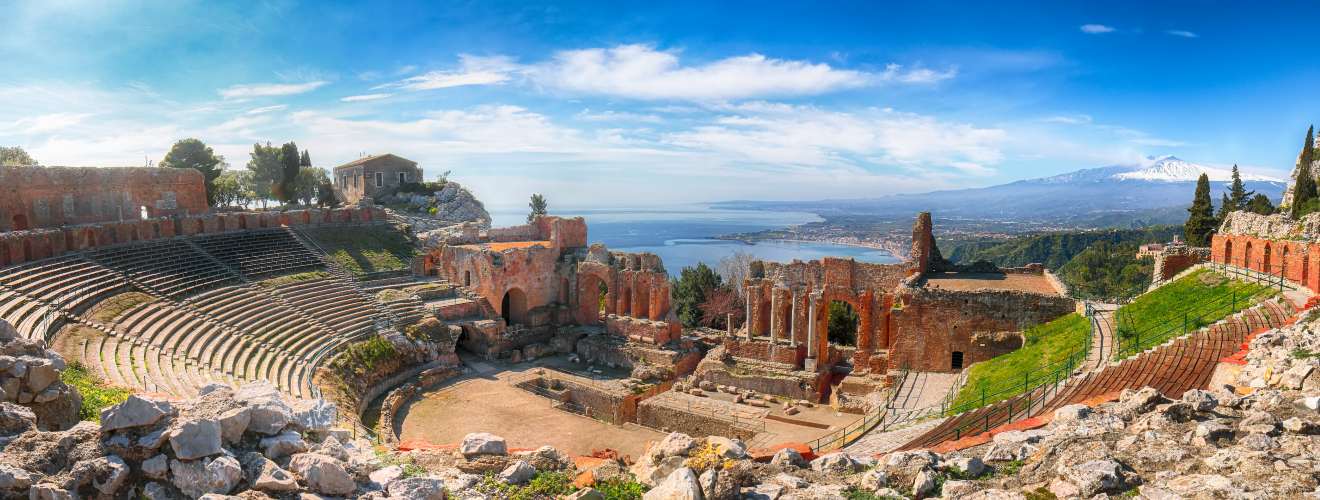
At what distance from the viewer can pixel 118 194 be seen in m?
33.1

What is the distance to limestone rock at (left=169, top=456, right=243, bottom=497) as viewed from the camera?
680cm

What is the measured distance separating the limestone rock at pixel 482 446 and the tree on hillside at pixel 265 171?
51.8 m

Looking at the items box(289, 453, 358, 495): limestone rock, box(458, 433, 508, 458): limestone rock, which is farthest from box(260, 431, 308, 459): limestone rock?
box(458, 433, 508, 458): limestone rock

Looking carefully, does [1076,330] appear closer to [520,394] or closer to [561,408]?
[561,408]

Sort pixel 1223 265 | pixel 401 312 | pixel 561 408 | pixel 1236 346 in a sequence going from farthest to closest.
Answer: pixel 401 312
pixel 561 408
pixel 1223 265
pixel 1236 346

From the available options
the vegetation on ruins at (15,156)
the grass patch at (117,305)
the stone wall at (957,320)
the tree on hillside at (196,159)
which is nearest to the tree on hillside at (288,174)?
the tree on hillside at (196,159)

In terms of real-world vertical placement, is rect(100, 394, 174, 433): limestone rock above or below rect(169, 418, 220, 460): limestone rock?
above

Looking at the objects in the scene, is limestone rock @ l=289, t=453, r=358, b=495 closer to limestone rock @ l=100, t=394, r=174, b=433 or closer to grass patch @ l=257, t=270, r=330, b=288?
limestone rock @ l=100, t=394, r=174, b=433

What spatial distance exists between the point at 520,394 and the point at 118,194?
22324 mm

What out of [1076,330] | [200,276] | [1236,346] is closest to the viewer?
[1236,346]

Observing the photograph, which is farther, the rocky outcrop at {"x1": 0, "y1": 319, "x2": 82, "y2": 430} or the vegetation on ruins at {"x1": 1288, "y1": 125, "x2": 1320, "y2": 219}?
the vegetation on ruins at {"x1": 1288, "y1": 125, "x2": 1320, "y2": 219}

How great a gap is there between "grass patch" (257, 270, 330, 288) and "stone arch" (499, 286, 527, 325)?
7.69 meters

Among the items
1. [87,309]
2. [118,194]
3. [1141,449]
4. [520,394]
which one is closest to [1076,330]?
[1141,449]

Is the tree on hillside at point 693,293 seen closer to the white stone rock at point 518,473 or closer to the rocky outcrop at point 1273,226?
the rocky outcrop at point 1273,226
